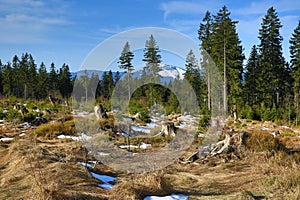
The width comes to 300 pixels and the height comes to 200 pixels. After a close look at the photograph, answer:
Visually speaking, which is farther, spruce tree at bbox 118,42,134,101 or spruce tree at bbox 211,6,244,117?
spruce tree at bbox 211,6,244,117

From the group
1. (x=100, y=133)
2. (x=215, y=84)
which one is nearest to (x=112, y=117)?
(x=100, y=133)

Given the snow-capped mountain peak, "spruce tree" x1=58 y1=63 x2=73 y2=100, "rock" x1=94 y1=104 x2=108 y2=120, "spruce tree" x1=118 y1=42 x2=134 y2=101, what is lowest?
"rock" x1=94 y1=104 x2=108 y2=120

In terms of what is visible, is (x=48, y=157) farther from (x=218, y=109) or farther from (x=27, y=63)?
(x=27, y=63)

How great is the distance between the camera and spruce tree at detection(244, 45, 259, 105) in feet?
95.7

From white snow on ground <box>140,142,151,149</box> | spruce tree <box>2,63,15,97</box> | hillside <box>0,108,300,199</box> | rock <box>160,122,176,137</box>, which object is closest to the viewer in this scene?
hillside <box>0,108,300,199</box>

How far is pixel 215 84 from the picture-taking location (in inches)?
988

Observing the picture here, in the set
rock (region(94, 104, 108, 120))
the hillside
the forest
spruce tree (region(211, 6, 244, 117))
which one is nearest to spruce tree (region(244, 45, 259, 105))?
the forest

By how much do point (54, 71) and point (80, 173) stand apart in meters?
44.6

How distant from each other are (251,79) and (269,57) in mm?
3013

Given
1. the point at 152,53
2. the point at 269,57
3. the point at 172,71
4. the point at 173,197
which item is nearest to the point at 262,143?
the point at 172,71

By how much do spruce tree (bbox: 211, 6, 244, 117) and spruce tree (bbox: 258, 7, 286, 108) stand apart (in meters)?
4.29

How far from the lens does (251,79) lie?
97.3 ft

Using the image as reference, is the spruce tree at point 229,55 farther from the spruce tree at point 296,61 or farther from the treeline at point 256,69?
the spruce tree at point 296,61

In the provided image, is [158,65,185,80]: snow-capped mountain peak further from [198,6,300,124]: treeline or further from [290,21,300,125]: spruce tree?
[290,21,300,125]: spruce tree
